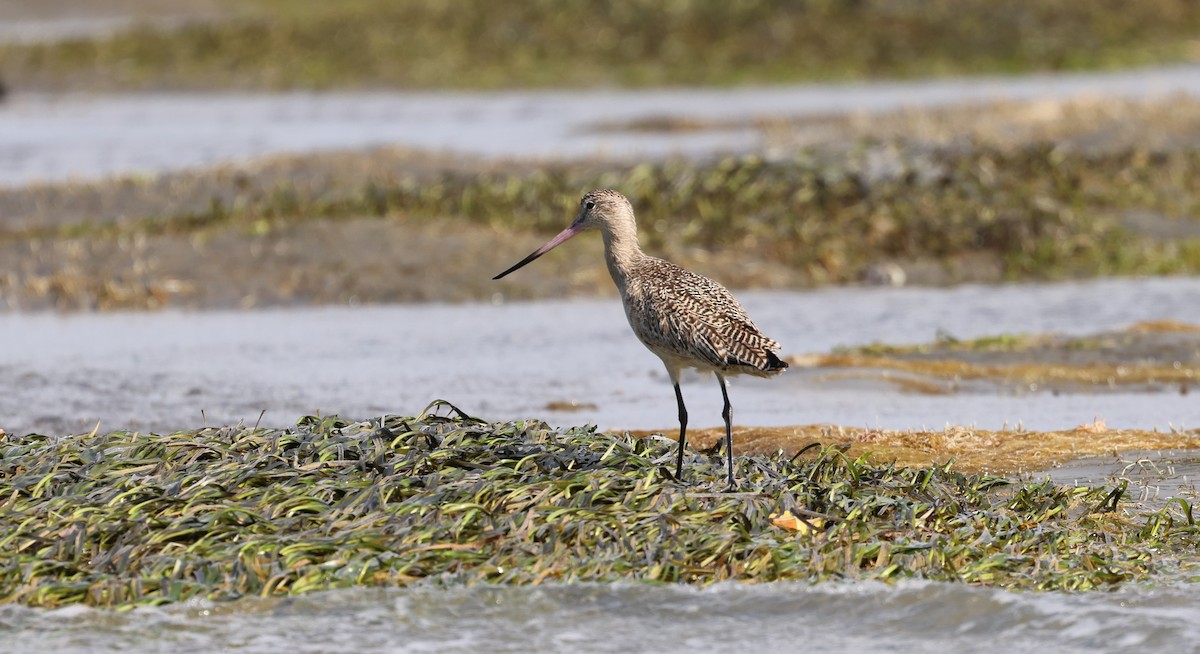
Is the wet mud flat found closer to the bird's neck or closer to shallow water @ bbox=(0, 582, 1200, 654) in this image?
shallow water @ bbox=(0, 582, 1200, 654)

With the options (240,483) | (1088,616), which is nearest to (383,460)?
(240,483)

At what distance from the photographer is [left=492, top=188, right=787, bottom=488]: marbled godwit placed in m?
7.88

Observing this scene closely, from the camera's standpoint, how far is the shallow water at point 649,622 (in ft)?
22.2

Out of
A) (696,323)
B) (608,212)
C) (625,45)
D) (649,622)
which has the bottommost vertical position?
(649,622)

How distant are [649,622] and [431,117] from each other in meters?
24.4

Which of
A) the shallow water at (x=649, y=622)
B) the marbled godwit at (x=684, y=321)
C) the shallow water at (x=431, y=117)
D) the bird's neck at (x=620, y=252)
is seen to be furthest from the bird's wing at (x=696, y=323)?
the shallow water at (x=431, y=117)

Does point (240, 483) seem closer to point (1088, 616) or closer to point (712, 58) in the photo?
point (1088, 616)

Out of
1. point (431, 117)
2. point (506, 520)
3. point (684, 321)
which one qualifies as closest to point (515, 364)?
point (684, 321)

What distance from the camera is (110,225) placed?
62.4 ft

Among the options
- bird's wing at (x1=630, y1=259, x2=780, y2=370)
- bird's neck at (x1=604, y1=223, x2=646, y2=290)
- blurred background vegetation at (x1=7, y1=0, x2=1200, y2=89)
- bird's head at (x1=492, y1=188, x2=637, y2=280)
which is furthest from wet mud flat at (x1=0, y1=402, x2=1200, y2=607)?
blurred background vegetation at (x1=7, y1=0, x2=1200, y2=89)

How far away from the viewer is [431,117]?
30.8 m

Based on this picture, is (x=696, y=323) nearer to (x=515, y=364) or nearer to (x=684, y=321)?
(x=684, y=321)

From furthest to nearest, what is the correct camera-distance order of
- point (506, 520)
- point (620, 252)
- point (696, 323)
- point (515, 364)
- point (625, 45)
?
point (625, 45) → point (515, 364) → point (620, 252) → point (696, 323) → point (506, 520)

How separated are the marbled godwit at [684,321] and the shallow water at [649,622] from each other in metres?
0.98
